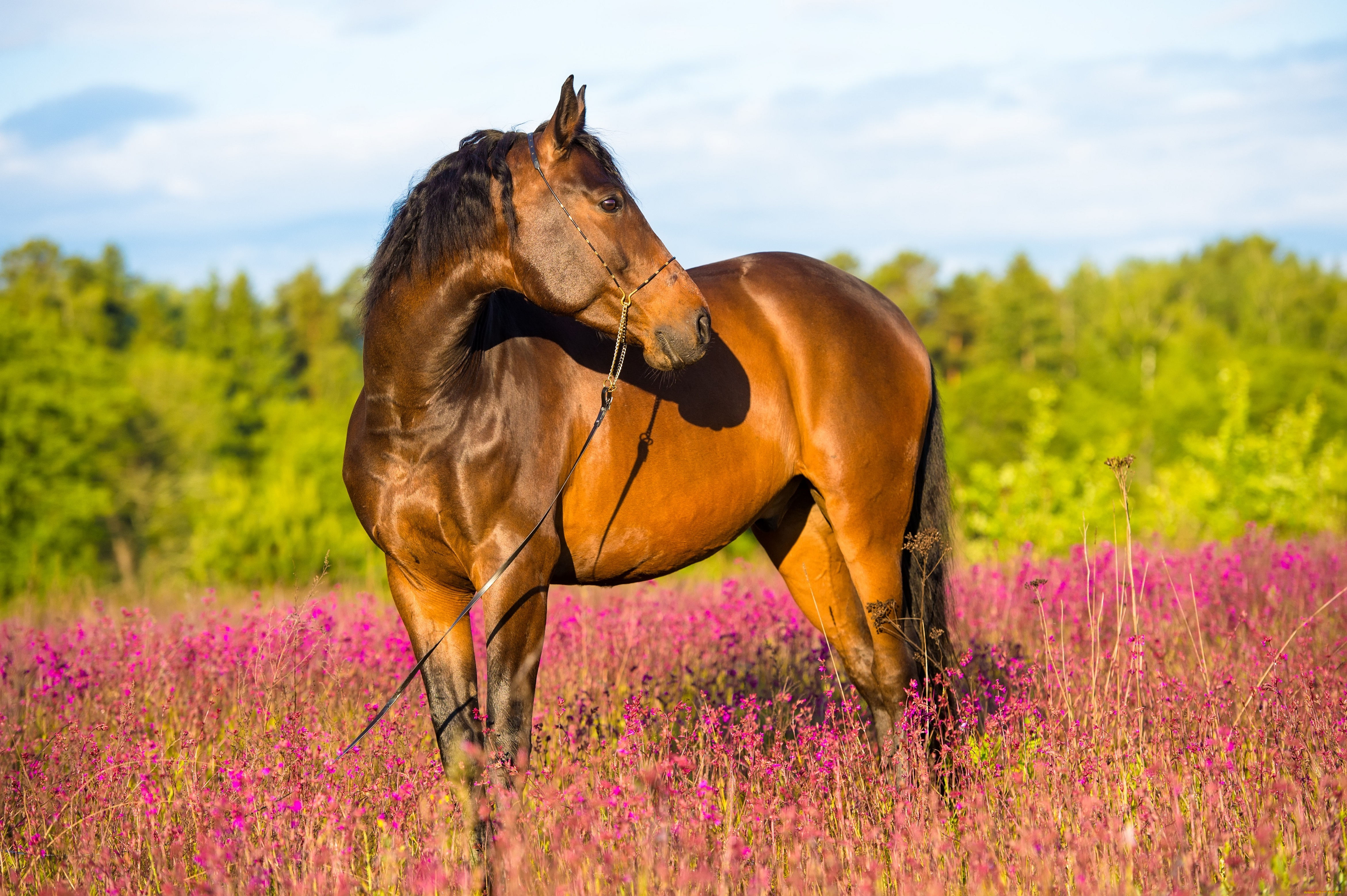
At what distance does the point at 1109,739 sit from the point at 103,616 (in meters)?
6.34

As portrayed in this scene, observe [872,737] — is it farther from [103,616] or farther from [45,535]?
[45,535]

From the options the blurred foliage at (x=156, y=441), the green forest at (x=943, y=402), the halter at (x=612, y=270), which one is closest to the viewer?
the halter at (x=612, y=270)

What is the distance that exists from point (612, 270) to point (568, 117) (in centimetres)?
55

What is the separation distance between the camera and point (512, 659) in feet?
11.1

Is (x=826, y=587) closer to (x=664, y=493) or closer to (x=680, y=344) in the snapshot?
(x=664, y=493)

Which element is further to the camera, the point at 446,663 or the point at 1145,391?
the point at 1145,391

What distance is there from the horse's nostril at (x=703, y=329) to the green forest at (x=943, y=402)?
4.87 ft

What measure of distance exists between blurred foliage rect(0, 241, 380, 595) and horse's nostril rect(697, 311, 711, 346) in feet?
35.7

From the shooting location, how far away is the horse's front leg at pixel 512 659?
11.0ft

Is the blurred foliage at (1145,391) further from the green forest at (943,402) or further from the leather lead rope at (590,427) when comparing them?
the leather lead rope at (590,427)

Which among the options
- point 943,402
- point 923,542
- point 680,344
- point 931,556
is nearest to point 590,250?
point 680,344

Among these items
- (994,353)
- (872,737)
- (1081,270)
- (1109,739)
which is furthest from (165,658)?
(1081,270)

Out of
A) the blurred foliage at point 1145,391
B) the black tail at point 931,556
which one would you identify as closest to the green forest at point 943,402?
the blurred foliage at point 1145,391

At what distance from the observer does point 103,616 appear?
21.7 feet
